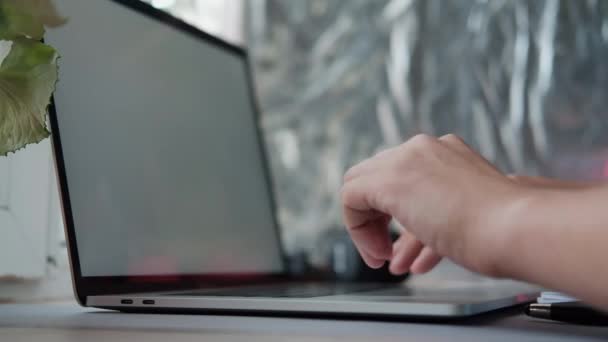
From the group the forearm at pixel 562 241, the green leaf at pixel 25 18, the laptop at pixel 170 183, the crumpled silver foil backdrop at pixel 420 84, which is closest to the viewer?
the forearm at pixel 562 241

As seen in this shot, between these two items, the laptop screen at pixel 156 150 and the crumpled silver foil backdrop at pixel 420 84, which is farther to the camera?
the crumpled silver foil backdrop at pixel 420 84

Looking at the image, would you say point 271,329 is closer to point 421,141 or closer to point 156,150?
point 421,141

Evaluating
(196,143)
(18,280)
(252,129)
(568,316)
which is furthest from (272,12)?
(568,316)

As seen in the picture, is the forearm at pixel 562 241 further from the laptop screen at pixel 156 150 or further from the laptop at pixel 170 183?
the laptop screen at pixel 156 150

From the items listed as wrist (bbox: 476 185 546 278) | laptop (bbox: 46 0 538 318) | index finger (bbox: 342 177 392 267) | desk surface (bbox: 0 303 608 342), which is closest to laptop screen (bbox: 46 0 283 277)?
laptop (bbox: 46 0 538 318)

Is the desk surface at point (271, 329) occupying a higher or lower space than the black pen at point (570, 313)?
higher

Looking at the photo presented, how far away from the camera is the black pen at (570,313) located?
0.50 m

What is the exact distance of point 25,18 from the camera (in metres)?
0.50

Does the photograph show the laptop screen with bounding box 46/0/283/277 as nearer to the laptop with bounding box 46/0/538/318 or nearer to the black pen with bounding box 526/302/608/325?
the laptop with bounding box 46/0/538/318

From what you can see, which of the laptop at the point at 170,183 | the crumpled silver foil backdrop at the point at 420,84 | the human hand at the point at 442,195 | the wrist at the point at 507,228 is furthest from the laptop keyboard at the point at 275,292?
the crumpled silver foil backdrop at the point at 420,84

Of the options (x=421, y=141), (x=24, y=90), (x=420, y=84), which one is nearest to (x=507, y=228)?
(x=421, y=141)

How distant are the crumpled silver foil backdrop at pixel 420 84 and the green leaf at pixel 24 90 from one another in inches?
34.1

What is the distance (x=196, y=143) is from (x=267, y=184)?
197 mm

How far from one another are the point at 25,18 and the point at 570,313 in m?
0.44
